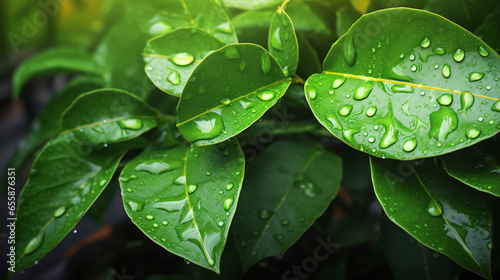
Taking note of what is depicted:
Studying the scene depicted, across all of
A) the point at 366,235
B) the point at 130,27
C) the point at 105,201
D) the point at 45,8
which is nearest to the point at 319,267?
the point at 366,235

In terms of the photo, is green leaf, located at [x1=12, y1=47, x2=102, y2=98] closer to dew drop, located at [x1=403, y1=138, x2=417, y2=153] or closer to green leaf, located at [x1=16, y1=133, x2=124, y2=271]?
green leaf, located at [x1=16, y1=133, x2=124, y2=271]

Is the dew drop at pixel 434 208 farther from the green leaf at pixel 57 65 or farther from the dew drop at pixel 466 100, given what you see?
the green leaf at pixel 57 65

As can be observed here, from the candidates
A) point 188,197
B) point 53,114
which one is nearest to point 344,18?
point 188,197

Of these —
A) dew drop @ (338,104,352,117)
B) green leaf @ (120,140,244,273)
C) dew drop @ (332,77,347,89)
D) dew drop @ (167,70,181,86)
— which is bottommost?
green leaf @ (120,140,244,273)

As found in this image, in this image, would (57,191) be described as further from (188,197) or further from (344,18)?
(344,18)

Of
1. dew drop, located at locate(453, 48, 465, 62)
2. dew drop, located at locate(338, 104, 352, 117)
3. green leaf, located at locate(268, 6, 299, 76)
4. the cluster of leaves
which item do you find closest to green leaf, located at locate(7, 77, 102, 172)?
the cluster of leaves

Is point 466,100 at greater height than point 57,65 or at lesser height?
greater

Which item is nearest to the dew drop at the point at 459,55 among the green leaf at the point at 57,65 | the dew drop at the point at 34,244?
the dew drop at the point at 34,244
